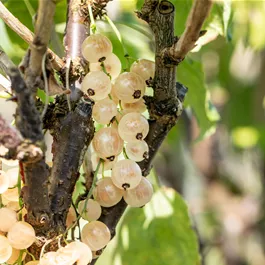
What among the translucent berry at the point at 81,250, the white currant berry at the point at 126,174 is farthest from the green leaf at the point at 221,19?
the translucent berry at the point at 81,250

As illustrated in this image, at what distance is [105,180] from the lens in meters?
0.70

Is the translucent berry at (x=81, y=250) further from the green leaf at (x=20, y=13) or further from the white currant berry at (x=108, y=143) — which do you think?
the green leaf at (x=20, y=13)

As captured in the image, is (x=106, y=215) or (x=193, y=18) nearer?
(x=193, y=18)

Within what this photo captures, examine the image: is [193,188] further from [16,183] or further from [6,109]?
[16,183]

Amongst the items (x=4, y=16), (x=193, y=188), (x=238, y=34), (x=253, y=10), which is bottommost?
(x=193, y=188)

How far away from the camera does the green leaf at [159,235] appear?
3.62 feet

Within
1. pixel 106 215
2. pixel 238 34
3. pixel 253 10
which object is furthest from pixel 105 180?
pixel 238 34

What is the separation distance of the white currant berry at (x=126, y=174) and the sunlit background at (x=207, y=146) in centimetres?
26

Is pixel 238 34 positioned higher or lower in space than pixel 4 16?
lower

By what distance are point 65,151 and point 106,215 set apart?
12 centimetres

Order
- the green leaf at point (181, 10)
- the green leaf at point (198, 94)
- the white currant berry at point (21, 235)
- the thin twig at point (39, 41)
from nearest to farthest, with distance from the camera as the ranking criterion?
the thin twig at point (39, 41) < the white currant berry at point (21, 235) < the green leaf at point (181, 10) < the green leaf at point (198, 94)

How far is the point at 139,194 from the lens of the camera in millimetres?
695

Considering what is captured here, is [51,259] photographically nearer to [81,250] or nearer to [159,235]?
[81,250]

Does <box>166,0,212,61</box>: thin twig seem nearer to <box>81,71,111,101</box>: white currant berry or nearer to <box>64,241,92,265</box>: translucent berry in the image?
<box>81,71,111,101</box>: white currant berry
